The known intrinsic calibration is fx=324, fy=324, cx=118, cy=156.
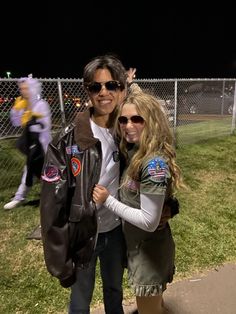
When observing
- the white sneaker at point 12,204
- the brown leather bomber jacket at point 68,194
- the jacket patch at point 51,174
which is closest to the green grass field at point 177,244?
the white sneaker at point 12,204

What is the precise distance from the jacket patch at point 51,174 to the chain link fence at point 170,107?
2139 millimetres

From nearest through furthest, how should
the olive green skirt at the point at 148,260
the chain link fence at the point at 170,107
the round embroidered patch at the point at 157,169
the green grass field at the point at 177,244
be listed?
the round embroidered patch at the point at 157,169 → the olive green skirt at the point at 148,260 → the green grass field at the point at 177,244 → the chain link fence at the point at 170,107

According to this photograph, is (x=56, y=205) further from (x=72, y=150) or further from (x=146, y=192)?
(x=146, y=192)

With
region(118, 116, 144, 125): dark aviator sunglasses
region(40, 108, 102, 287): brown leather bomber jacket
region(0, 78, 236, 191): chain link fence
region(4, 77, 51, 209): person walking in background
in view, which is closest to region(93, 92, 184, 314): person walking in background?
region(118, 116, 144, 125): dark aviator sunglasses

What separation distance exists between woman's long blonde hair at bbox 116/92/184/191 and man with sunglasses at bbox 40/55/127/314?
0.16m

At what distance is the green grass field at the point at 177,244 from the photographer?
314cm

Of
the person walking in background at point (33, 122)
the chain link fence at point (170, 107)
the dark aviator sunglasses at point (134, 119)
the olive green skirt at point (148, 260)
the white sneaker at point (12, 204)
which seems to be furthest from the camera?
the chain link fence at point (170, 107)

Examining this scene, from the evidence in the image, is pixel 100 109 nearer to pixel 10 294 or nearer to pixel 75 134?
pixel 75 134

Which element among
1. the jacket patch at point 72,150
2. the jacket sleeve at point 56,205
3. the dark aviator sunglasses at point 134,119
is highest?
the dark aviator sunglasses at point 134,119

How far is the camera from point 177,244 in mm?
4004

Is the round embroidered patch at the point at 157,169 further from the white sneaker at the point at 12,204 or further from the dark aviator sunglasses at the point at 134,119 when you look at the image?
the white sneaker at the point at 12,204

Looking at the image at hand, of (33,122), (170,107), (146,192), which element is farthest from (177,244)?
(170,107)

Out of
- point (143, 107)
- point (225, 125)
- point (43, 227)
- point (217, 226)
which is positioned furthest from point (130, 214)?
point (225, 125)

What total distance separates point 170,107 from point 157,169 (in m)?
7.03
